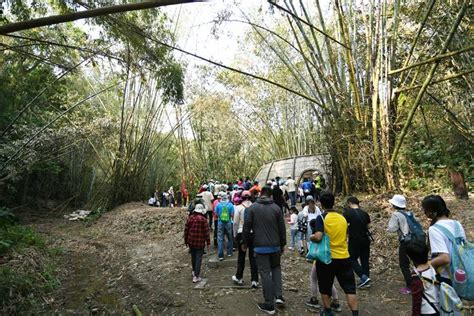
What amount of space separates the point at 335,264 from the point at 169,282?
2.68 m

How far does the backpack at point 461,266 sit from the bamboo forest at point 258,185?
0.04 ft

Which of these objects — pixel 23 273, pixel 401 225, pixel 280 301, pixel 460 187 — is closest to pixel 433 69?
pixel 401 225

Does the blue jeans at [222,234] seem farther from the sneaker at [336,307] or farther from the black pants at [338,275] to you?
the black pants at [338,275]

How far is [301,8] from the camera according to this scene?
6.98 metres

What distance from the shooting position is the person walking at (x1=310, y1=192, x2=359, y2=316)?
290 cm

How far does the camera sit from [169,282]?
4.72 meters

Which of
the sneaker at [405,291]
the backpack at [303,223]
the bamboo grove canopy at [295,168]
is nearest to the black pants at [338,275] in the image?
the sneaker at [405,291]

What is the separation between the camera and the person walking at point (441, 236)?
2.11 m

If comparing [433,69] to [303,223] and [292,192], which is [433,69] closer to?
[303,223]

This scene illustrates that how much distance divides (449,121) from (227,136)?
43.2 feet

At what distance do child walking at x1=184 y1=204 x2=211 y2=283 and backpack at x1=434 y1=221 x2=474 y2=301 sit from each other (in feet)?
9.71

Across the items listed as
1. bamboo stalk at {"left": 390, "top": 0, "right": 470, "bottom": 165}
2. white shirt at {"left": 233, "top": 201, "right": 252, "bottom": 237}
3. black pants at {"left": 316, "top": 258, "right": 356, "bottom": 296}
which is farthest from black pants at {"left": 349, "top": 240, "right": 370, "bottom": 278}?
bamboo stalk at {"left": 390, "top": 0, "right": 470, "bottom": 165}

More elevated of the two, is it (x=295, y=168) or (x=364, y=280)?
(x=295, y=168)

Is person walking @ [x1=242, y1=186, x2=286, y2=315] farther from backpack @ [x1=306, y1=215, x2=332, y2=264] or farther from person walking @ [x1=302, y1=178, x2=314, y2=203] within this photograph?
person walking @ [x1=302, y1=178, x2=314, y2=203]
